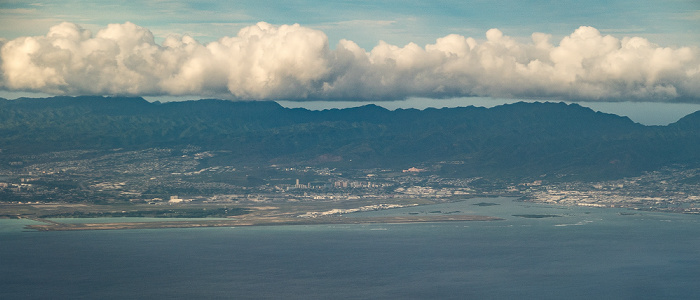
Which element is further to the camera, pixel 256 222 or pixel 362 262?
pixel 256 222

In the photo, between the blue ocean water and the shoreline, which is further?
the shoreline

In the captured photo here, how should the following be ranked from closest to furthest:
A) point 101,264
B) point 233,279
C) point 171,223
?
1. point 233,279
2. point 101,264
3. point 171,223

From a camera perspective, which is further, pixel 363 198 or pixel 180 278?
pixel 363 198

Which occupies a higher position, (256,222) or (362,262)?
(256,222)

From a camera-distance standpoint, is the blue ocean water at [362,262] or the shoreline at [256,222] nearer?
the blue ocean water at [362,262]

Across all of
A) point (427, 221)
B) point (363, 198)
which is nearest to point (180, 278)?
point (427, 221)

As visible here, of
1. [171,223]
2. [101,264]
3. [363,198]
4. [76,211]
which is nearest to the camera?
[101,264]

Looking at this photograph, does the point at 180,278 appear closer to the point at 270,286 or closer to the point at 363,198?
the point at 270,286
